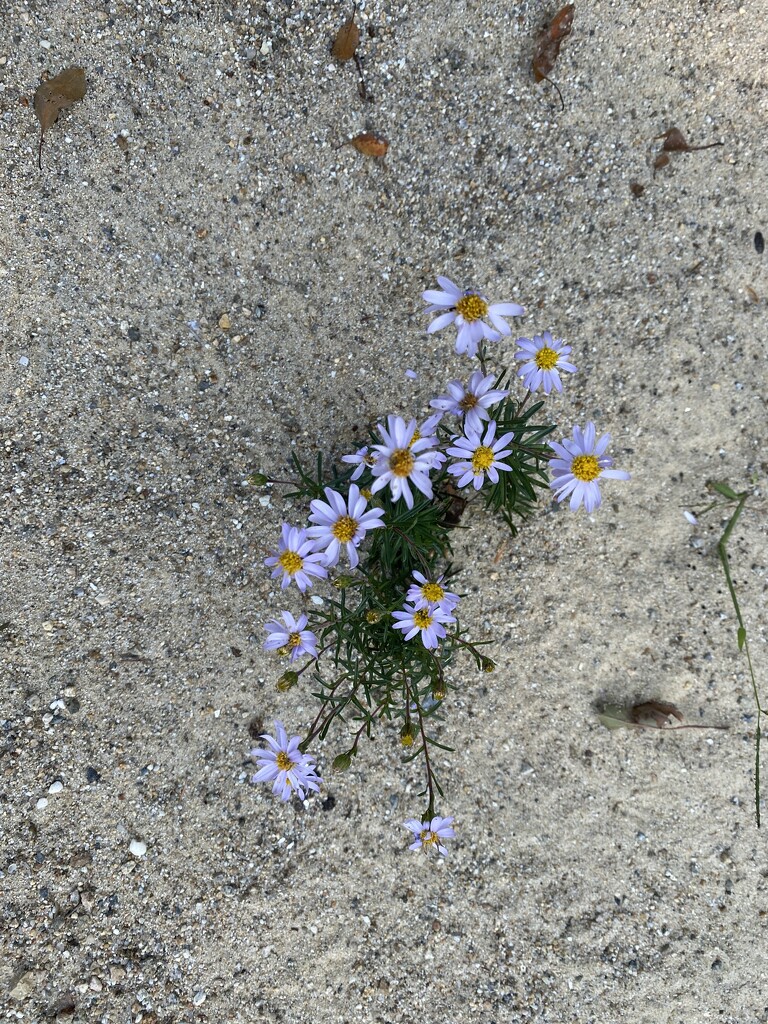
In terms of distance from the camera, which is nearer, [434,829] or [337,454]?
[434,829]

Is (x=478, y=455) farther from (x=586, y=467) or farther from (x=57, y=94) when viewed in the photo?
(x=57, y=94)

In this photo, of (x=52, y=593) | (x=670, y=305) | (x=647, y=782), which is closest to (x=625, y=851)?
(x=647, y=782)

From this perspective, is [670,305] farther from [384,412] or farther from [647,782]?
[647,782]

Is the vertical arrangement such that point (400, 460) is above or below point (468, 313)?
below

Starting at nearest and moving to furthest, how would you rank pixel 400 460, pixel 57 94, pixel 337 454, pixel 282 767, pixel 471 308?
pixel 400 460, pixel 471 308, pixel 282 767, pixel 57 94, pixel 337 454

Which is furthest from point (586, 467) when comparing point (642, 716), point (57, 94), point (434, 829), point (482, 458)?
point (57, 94)

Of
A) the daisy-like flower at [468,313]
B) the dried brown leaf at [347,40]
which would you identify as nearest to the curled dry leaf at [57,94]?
the dried brown leaf at [347,40]
